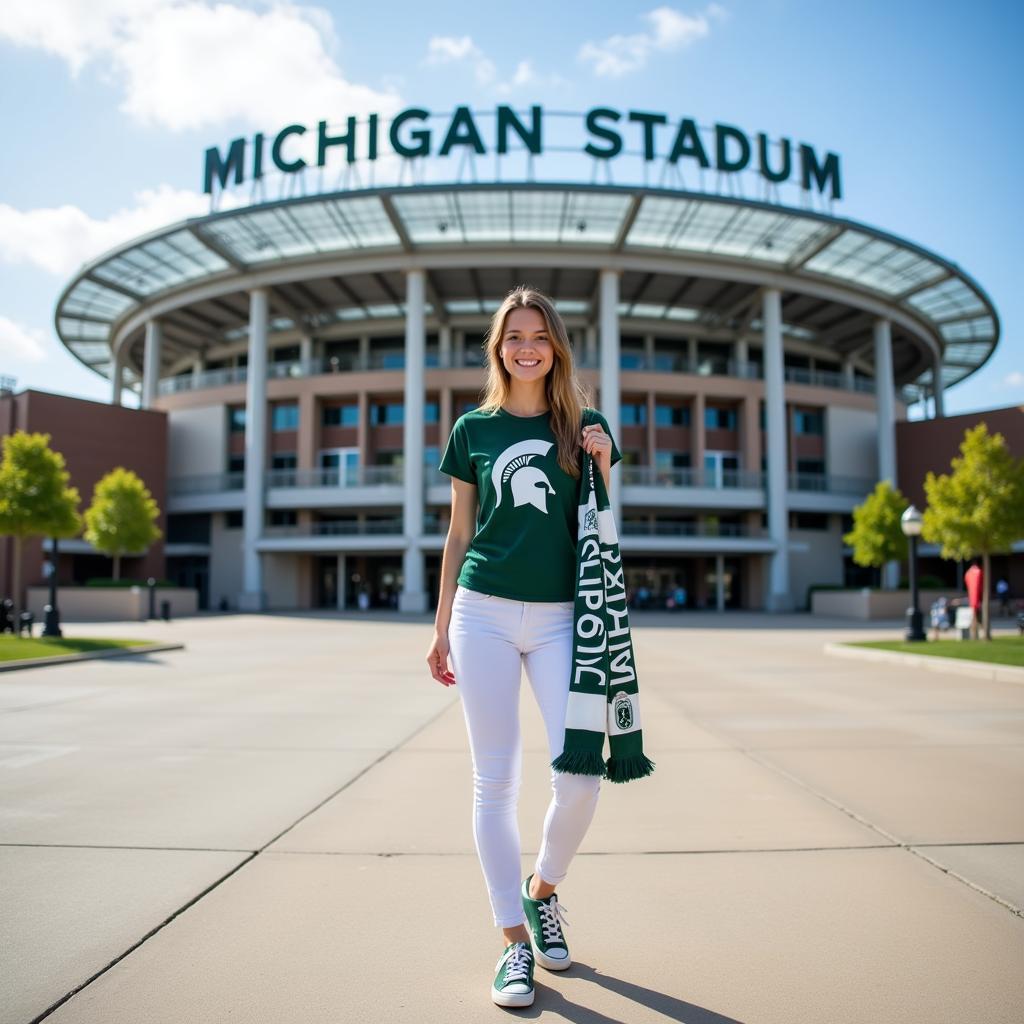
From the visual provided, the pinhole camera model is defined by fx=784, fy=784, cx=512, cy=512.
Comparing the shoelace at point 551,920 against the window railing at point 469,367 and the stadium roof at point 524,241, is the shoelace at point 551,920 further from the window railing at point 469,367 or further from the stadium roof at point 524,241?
the window railing at point 469,367

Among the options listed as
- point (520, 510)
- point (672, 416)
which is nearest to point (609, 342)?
point (672, 416)

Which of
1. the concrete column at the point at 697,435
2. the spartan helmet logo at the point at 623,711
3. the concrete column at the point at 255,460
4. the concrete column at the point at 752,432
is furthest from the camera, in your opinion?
the concrete column at the point at 752,432

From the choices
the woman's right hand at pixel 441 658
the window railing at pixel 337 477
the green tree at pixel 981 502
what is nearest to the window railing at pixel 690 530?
the window railing at pixel 337 477

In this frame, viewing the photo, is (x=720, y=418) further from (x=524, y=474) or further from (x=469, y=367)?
(x=524, y=474)

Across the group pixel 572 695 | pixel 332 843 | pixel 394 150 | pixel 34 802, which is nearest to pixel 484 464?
pixel 572 695

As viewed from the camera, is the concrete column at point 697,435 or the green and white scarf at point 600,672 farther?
the concrete column at point 697,435

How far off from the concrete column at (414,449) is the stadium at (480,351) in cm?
12

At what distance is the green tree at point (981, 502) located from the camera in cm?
1719

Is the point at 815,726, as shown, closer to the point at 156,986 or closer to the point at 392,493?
the point at 156,986

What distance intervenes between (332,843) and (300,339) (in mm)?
44566

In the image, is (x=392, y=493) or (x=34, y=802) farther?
(x=392, y=493)

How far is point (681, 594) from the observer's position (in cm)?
4241

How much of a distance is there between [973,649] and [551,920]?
14.2 metres

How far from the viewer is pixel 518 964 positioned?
8.02 ft
